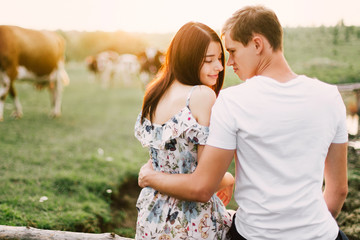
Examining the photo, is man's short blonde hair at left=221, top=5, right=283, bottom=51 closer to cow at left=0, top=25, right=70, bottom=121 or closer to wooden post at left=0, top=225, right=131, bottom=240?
wooden post at left=0, top=225, right=131, bottom=240

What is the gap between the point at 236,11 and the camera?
1476 mm

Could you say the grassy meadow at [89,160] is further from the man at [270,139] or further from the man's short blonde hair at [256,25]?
the man's short blonde hair at [256,25]

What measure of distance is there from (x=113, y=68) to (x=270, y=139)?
20328 mm

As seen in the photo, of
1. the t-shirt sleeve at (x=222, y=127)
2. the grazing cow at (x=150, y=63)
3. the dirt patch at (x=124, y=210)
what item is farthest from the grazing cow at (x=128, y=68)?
the t-shirt sleeve at (x=222, y=127)

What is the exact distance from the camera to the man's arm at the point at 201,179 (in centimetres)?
140

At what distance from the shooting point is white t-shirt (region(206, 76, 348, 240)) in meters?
1.30

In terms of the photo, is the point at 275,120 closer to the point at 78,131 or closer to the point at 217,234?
the point at 217,234

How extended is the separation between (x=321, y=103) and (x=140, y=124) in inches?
39.0

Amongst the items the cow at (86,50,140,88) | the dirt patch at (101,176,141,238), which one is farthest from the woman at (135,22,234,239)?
the cow at (86,50,140,88)

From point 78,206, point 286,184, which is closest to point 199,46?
point 286,184

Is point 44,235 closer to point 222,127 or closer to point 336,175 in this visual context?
point 222,127

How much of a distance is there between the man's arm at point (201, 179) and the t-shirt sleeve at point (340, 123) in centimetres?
Answer: 49

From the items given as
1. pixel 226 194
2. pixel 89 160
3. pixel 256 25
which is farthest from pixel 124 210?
pixel 256 25

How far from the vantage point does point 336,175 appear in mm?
1602
